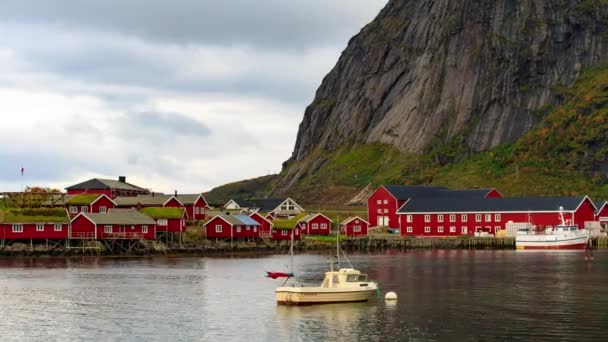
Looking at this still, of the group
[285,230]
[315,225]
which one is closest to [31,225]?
[285,230]

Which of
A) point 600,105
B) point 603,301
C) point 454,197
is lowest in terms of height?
point 603,301

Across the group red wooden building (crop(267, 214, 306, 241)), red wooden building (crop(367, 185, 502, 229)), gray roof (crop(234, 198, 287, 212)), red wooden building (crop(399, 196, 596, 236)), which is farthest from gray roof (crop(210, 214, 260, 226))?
gray roof (crop(234, 198, 287, 212))

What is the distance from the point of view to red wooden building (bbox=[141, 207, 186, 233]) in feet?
383

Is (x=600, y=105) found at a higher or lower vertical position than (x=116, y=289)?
higher

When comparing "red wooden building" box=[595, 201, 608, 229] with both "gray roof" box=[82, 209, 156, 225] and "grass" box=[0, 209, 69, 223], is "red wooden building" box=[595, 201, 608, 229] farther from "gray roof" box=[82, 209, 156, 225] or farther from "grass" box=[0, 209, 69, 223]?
"grass" box=[0, 209, 69, 223]

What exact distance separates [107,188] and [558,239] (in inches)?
2573

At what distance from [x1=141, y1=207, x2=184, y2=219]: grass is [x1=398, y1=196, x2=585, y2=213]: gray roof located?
38.8 m

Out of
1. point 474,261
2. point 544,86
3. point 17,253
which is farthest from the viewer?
point 544,86

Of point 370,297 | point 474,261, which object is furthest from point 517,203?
point 370,297

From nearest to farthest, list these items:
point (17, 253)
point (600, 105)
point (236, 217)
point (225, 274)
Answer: point (225, 274), point (17, 253), point (236, 217), point (600, 105)

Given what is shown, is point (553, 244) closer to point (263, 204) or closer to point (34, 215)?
point (34, 215)

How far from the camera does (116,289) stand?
6706 cm

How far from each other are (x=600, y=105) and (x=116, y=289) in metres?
137

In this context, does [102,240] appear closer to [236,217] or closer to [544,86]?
[236,217]
